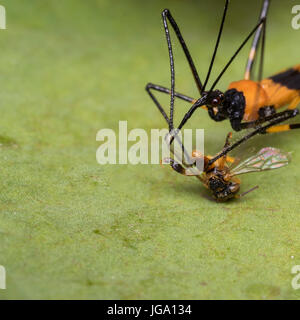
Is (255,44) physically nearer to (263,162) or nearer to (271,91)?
(271,91)

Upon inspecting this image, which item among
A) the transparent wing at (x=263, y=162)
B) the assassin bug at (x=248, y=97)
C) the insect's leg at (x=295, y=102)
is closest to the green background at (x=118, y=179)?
the transparent wing at (x=263, y=162)

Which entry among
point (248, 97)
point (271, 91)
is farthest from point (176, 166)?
point (271, 91)

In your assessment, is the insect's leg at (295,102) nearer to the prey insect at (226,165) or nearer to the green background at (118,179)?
the green background at (118,179)

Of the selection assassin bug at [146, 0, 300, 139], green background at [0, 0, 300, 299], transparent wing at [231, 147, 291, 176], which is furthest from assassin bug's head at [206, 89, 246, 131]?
Result: transparent wing at [231, 147, 291, 176]

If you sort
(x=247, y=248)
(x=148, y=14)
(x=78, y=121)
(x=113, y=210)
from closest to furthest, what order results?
(x=247, y=248)
(x=113, y=210)
(x=78, y=121)
(x=148, y=14)

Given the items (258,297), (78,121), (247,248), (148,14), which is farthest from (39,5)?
(258,297)
